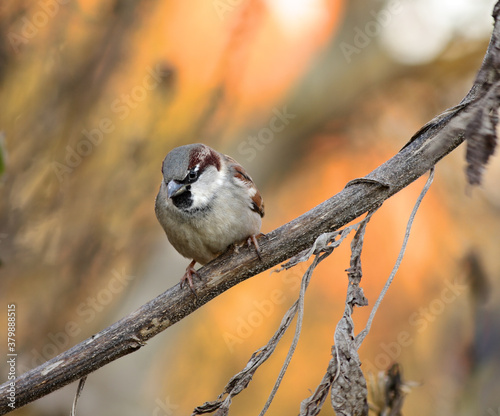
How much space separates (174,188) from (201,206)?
0.71ft

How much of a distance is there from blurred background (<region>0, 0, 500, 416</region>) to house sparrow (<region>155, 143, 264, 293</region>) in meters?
2.94

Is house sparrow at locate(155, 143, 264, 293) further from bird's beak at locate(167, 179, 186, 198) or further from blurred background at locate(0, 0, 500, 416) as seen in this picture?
blurred background at locate(0, 0, 500, 416)

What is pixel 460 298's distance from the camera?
568 cm

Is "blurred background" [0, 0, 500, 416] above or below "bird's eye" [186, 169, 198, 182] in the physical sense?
above

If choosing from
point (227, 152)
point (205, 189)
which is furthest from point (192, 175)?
point (227, 152)

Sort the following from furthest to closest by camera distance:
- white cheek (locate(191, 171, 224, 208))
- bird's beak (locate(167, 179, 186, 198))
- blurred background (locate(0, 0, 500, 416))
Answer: blurred background (locate(0, 0, 500, 416)) < white cheek (locate(191, 171, 224, 208)) < bird's beak (locate(167, 179, 186, 198))

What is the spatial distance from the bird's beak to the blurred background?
3.14m

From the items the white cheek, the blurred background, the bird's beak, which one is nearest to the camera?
the bird's beak

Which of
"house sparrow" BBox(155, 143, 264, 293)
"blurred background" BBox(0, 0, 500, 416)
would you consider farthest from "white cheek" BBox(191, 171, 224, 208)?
"blurred background" BBox(0, 0, 500, 416)

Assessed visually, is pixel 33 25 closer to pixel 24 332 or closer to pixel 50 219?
pixel 50 219

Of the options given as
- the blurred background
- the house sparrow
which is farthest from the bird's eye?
the blurred background

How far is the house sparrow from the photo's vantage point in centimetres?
310

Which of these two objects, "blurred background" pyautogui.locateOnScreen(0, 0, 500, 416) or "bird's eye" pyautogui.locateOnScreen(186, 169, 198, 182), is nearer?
"bird's eye" pyautogui.locateOnScreen(186, 169, 198, 182)

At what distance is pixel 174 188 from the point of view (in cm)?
304
